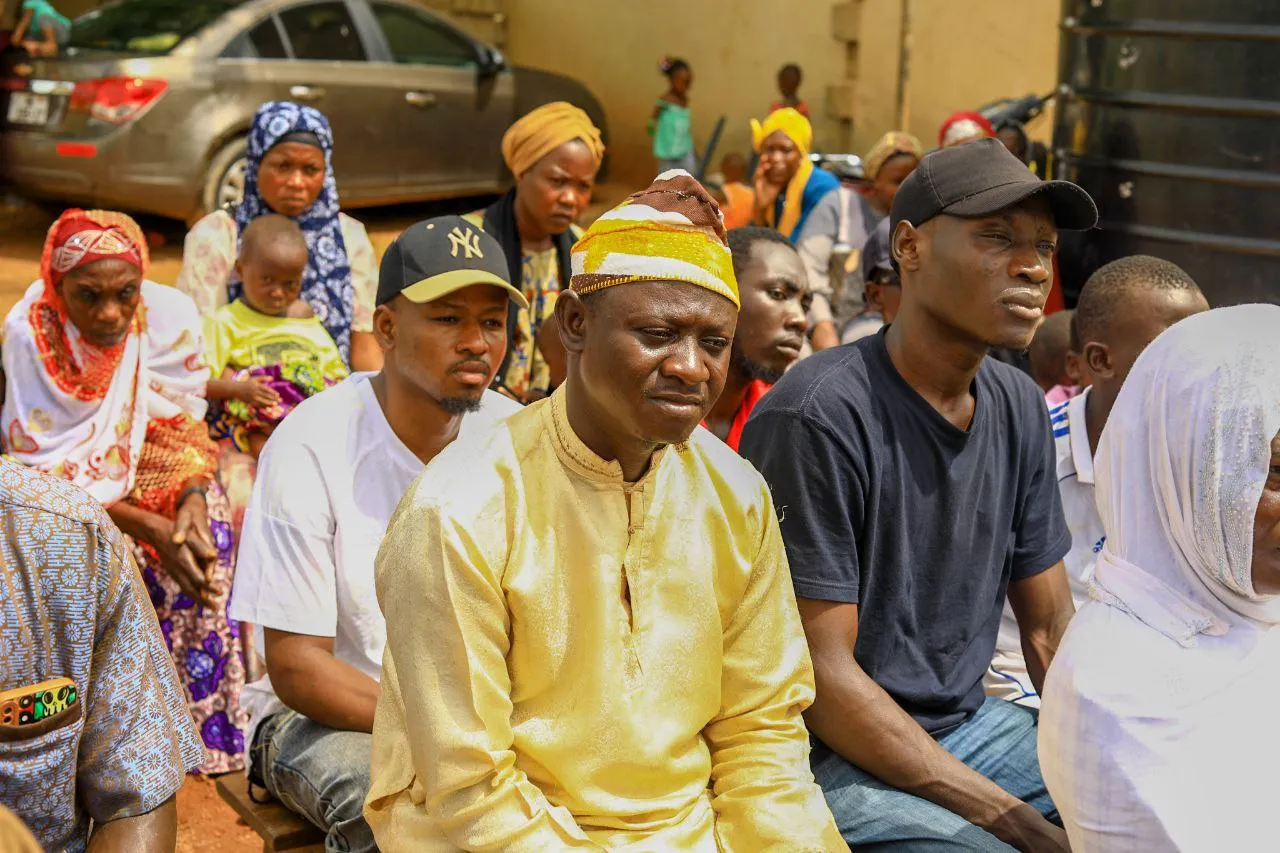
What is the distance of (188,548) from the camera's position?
4.54 metres

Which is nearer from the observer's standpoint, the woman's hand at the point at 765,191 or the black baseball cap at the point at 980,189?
the black baseball cap at the point at 980,189

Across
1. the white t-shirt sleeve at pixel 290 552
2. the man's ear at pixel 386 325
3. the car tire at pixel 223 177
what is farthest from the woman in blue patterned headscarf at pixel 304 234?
the car tire at pixel 223 177

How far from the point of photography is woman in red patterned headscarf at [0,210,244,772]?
4500 mm

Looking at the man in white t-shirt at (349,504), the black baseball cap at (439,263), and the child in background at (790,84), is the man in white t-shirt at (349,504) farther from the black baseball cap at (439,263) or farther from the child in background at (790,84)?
the child in background at (790,84)

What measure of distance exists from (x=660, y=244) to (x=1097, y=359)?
2.17 m

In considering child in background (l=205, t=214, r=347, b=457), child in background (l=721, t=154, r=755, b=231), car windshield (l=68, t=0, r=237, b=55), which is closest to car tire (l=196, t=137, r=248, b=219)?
car windshield (l=68, t=0, r=237, b=55)

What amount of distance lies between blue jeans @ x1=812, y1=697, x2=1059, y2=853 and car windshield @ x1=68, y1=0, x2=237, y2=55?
9.19 metres

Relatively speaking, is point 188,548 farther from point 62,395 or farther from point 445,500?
point 445,500

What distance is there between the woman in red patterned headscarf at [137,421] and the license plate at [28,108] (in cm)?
682

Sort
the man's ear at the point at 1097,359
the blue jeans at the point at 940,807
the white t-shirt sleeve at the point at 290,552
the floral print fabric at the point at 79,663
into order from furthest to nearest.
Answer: the man's ear at the point at 1097,359, the white t-shirt sleeve at the point at 290,552, the blue jeans at the point at 940,807, the floral print fabric at the point at 79,663

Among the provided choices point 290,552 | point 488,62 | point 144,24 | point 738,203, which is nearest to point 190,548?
point 290,552

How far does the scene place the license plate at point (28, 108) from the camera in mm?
10883

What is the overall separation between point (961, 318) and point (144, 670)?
5.79 feet

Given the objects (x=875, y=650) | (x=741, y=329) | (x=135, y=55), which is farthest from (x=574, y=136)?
(x=135, y=55)
